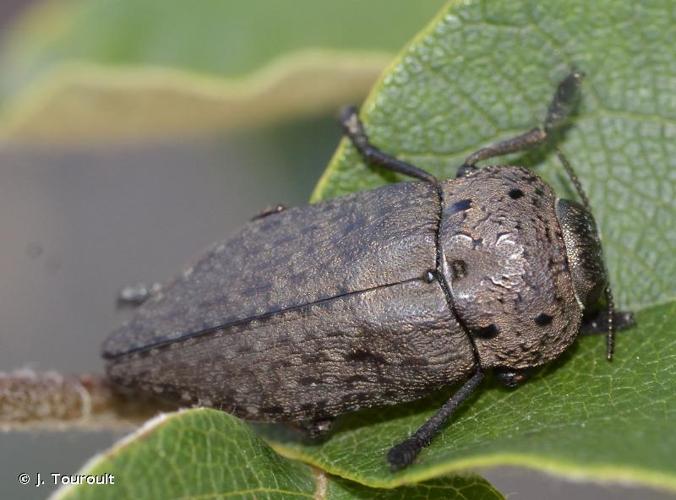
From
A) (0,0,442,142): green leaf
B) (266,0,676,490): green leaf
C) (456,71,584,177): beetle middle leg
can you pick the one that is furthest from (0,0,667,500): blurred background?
(456,71,584,177): beetle middle leg

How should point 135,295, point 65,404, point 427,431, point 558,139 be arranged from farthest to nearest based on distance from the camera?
point 135,295, point 65,404, point 558,139, point 427,431

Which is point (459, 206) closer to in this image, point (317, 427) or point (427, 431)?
point (427, 431)

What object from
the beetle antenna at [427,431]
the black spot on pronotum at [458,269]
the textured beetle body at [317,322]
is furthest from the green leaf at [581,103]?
the beetle antenna at [427,431]

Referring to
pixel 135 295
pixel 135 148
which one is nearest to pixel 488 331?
pixel 135 295

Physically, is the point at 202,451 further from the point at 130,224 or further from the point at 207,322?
the point at 130,224

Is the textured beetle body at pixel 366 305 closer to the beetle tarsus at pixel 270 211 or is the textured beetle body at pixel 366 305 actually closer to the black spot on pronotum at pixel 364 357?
the black spot on pronotum at pixel 364 357

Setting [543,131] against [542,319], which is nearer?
[542,319]
